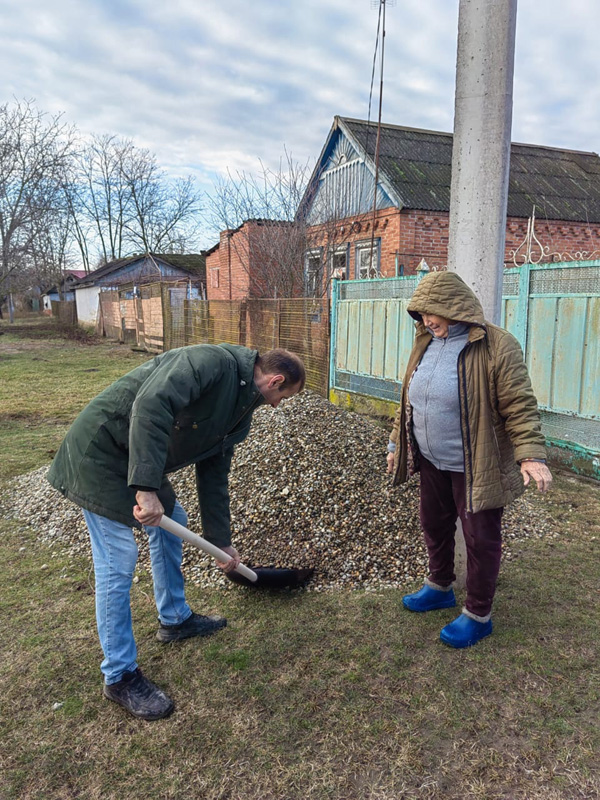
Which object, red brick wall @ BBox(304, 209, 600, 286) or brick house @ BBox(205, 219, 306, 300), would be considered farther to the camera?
brick house @ BBox(205, 219, 306, 300)

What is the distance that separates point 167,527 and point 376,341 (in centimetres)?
508

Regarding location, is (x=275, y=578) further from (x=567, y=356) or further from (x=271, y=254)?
(x=271, y=254)

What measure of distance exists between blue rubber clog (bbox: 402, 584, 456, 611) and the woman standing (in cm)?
27

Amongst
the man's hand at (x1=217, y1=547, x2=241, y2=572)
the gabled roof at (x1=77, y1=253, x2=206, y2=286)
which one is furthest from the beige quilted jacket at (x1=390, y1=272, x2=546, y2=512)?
the gabled roof at (x1=77, y1=253, x2=206, y2=286)

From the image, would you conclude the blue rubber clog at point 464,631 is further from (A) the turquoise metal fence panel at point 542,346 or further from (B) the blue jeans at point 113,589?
(A) the turquoise metal fence panel at point 542,346

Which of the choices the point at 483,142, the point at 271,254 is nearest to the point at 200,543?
the point at 483,142

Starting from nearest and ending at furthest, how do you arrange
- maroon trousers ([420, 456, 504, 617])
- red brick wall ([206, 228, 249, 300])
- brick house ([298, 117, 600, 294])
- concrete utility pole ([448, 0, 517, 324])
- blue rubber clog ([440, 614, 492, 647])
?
maroon trousers ([420, 456, 504, 617])
blue rubber clog ([440, 614, 492, 647])
concrete utility pole ([448, 0, 517, 324])
brick house ([298, 117, 600, 294])
red brick wall ([206, 228, 249, 300])

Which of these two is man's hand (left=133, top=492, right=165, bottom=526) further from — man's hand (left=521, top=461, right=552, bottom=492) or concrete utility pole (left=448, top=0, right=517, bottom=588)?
concrete utility pole (left=448, top=0, right=517, bottom=588)

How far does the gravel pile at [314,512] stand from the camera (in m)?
3.56

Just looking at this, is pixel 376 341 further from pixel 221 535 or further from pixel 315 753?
pixel 315 753

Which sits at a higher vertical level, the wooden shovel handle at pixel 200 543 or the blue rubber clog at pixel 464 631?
the wooden shovel handle at pixel 200 543

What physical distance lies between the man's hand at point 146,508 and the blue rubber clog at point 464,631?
156 cm

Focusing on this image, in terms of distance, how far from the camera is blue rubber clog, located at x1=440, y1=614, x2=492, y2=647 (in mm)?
2752

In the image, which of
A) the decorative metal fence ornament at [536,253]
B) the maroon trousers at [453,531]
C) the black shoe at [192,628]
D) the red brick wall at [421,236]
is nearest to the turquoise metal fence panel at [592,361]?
the decorative metal fence ornament at [536,253]
